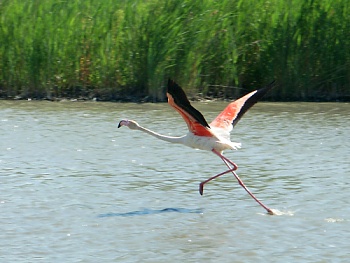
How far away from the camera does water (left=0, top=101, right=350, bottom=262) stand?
6355mm

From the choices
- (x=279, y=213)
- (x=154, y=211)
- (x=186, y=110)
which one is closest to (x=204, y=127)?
(x=186, y=110)

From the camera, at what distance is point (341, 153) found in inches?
391

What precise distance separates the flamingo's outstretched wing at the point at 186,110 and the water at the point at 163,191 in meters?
0.62

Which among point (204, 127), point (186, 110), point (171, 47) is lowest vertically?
point (204, 127)

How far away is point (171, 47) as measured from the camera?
13.3 m

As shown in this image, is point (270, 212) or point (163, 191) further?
point (163, 191)

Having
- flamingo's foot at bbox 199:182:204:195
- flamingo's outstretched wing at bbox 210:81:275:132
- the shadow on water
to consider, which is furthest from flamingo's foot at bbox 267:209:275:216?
flamingo's outstretched wing at bbox 210:81:275:132

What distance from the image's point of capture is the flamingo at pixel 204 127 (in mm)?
7263

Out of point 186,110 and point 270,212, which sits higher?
point 186,110

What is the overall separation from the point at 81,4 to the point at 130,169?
5272 millimetres

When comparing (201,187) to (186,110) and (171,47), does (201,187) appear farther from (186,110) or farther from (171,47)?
(171,47)

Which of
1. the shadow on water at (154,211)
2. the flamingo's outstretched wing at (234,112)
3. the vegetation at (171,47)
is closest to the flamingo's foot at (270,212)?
the shadow on water at (154,211)

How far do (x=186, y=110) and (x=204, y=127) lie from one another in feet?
1.25

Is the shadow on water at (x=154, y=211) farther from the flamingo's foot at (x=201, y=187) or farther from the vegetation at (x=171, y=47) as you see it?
the vegetation at (x=171, y=47)
